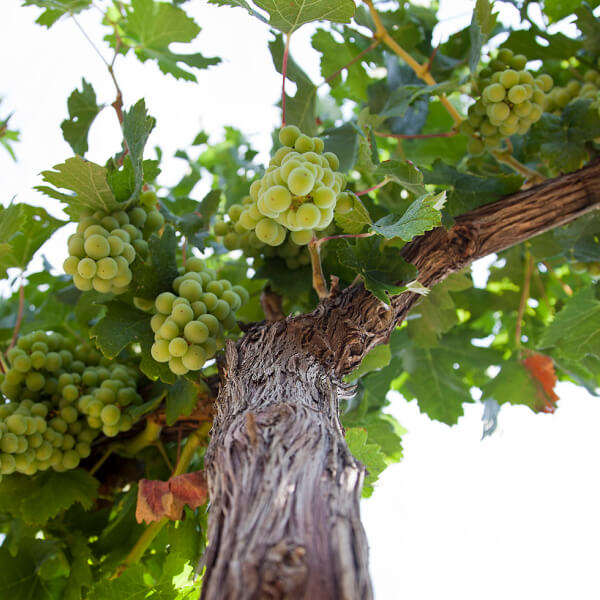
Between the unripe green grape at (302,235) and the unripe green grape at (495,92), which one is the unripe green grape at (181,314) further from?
the unripe green grape at (495,92)

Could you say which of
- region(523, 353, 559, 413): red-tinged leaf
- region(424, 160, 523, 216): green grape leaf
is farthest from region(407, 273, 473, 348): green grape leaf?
region(523, 353, 559, 413): red-tinged leaf

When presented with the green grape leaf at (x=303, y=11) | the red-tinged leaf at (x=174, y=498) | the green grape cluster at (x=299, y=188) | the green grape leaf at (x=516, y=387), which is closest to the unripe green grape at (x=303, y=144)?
the green grape cluster at (x=299, y=188)

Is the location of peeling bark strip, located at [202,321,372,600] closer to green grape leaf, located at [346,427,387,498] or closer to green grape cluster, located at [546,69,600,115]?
green grape leaf, located at [346,427,387,498]

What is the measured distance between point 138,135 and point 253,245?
0.40 m

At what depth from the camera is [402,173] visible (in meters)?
1.25

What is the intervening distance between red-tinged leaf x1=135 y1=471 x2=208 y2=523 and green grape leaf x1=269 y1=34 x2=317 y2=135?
0.96m

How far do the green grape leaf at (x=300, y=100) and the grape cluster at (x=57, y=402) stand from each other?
836 millimetres

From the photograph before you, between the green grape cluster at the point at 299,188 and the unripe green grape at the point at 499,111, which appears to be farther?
the unripe green grape at the point at 499,111

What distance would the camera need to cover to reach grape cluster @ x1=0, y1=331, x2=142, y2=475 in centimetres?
138

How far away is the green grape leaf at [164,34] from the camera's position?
1.74 m

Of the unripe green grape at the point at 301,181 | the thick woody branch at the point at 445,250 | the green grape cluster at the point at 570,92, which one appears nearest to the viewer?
the unripe green grape at the point at 301,181

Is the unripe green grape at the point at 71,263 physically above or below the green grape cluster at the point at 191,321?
above

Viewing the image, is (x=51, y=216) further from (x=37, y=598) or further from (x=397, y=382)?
Result: (x=397, y=382)

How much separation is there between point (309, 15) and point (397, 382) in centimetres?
140
